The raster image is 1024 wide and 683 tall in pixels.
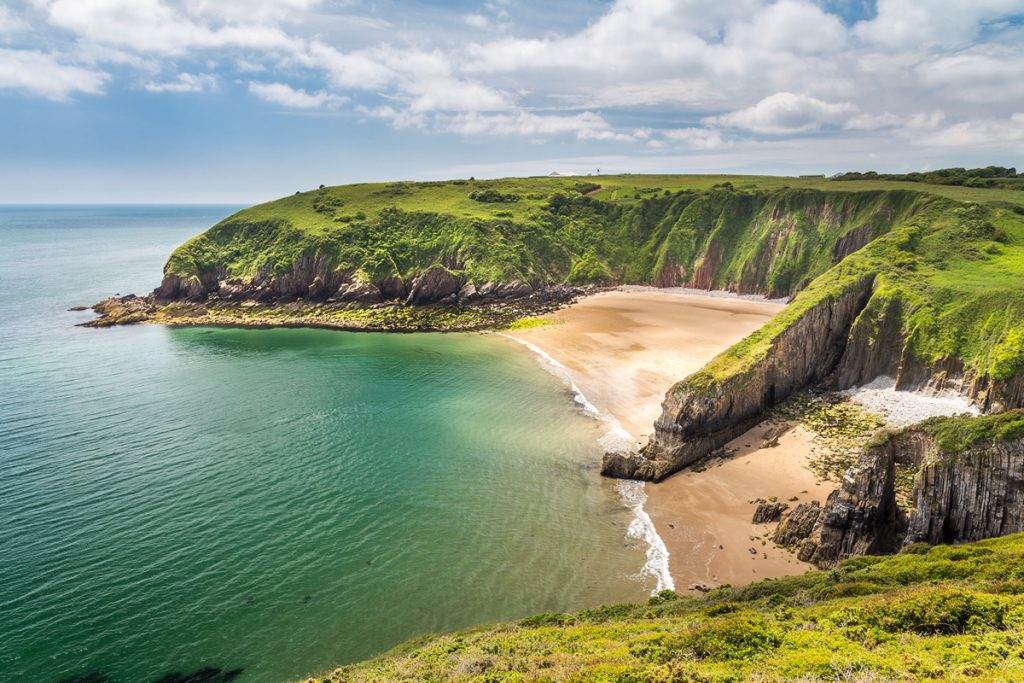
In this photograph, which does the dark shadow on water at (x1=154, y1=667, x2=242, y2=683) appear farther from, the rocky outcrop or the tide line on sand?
the rocky outcrop

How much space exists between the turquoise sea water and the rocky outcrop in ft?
17.0

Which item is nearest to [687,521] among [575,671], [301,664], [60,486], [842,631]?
[842,631]

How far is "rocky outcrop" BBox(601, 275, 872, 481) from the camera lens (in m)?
40.9

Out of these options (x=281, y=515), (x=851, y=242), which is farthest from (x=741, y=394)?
(x=851, y=242)

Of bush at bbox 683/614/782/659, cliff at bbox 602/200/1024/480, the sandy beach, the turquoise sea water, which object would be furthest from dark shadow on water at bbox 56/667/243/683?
cliff at bbox 602/200/1024/480

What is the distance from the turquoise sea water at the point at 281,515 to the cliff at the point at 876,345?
31.8 ft

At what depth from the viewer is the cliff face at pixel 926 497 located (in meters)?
23.9

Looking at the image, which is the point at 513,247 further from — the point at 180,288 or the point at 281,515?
the point at 281,515

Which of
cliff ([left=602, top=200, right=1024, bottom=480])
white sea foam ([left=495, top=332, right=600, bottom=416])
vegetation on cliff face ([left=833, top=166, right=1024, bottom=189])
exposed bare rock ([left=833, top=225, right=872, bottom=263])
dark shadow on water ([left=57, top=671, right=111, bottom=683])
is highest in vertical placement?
vegetation on cliff face ([left=833, top=166, right=1024, bottom=189])

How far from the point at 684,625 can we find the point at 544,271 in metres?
97.5

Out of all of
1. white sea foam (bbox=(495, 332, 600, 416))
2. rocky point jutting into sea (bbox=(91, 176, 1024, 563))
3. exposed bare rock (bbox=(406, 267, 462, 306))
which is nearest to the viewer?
rocky point jutting into sea (bbox=(91, 176, 1024, 563))

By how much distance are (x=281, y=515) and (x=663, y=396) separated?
3937 cm

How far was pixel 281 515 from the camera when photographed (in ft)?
116

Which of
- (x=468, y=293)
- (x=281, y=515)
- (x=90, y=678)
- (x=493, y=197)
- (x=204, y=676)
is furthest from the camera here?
(x=493, y=197)
